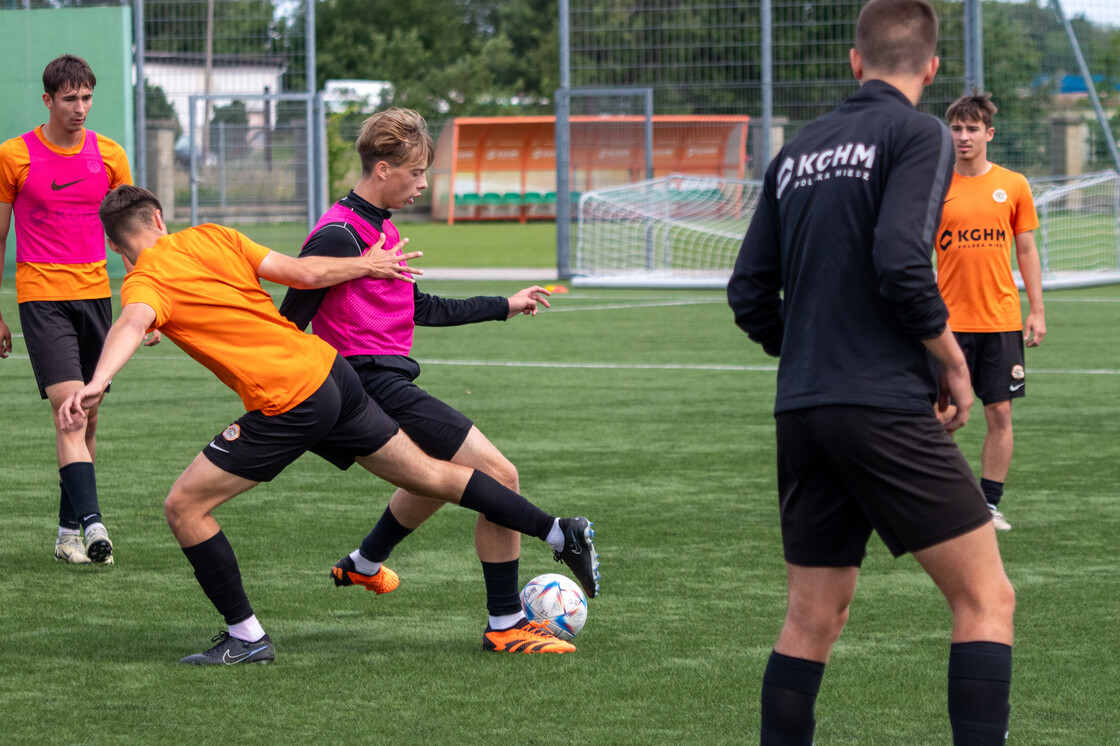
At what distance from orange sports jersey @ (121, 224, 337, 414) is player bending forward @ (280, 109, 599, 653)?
208 mm

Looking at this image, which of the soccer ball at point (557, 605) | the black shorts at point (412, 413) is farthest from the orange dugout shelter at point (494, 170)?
the black shorts at point (412, 413)

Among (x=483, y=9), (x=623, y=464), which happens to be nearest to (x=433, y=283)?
(x=623, y=464)

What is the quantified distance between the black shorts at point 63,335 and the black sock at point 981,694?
14.9 feet

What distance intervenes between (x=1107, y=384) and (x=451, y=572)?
7.40 m

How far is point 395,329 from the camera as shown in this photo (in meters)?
5.07

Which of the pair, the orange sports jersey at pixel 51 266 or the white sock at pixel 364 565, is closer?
the white sock at pixel 364 565

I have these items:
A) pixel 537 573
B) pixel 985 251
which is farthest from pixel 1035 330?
pixel 537 573

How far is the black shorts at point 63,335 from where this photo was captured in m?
6.60

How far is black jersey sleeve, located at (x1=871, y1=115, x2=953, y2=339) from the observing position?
10.1 feet

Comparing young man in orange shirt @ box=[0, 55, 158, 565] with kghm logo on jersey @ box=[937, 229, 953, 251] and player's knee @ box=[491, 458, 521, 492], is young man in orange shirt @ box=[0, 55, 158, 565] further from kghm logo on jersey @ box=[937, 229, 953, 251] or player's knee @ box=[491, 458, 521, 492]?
kghm logo on jersey @ box=[937, 229, 953, 251]

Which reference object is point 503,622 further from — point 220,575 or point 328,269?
point 328,269

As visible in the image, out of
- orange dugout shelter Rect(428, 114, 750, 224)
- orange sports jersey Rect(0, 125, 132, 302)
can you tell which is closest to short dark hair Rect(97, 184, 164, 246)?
orange sports jersey Rect(0, 125, 132, 302)

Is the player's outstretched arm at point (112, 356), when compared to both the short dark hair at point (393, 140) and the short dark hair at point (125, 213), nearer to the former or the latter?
the short dark hair at point (125, 213)

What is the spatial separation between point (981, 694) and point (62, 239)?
494 centimetres
